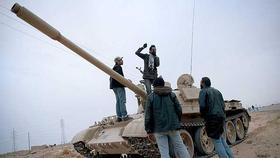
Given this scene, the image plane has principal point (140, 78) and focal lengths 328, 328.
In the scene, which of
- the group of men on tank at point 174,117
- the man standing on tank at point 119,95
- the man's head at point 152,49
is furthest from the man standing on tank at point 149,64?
the group of men on tank at point 174,117

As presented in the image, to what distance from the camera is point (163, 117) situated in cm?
628

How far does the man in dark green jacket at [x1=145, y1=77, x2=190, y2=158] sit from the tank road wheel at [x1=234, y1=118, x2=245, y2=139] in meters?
7.85

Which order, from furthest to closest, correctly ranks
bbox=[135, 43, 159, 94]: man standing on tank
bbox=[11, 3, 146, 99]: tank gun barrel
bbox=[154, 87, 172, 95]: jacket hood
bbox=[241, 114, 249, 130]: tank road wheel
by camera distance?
bbox=[241, 114, 249, 130]: tank road wheel, bbox=[135, 43, 159, 94]: man standing on tank, bbox=[11, 3, 146, 99]: tank gun barrel, bbox=[154, 87, 172, 95]: jacket hood

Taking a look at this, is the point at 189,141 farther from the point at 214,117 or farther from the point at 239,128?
the point at 239,128

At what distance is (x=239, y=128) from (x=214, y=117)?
7955 millimetres

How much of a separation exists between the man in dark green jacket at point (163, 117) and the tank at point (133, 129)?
200cm

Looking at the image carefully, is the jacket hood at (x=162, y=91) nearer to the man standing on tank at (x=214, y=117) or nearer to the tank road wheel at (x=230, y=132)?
the man standing on tank at (x=214, y=117)

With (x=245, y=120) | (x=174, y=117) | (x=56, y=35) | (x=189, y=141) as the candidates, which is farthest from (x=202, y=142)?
(x=56, y=35)

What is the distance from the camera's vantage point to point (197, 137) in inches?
413

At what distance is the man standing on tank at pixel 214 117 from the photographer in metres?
6.89

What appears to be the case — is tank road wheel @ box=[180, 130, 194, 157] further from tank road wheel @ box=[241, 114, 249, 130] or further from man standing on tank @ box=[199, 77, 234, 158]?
tank road wheel @ box=[241, 114, 249, 130]

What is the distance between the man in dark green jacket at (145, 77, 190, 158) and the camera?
247 inches

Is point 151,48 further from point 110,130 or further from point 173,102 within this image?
point 173,102

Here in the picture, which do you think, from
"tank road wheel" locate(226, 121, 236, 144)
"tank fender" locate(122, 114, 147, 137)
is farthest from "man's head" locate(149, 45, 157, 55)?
"tank road wheel" locate(226, 121, 236, 144)
